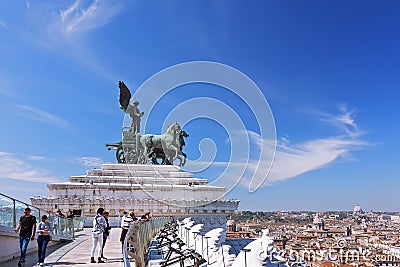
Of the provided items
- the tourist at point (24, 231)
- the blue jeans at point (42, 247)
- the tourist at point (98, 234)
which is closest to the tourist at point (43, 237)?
the blue jeans at point (42, 247)

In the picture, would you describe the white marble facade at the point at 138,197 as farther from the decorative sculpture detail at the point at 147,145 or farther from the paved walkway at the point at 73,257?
the paved walkway at the point at 73,257

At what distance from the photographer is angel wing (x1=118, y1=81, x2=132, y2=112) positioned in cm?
4538

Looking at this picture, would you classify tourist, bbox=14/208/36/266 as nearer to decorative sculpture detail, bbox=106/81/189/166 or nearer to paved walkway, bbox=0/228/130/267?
paved walkway, bbox=0/228/130/267

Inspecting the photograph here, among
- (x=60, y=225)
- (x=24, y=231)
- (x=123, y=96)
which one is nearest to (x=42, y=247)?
(x=24, y=231)

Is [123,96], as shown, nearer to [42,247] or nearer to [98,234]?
[98,234]

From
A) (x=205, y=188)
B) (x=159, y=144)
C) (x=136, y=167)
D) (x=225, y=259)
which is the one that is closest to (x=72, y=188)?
(x=136, y=167)

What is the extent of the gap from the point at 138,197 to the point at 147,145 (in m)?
12.2

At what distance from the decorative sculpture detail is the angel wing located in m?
1.00

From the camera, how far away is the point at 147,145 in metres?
42.2

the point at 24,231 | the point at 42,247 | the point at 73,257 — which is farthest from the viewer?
the point at 73,257

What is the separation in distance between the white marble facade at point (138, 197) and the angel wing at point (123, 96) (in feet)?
40.9

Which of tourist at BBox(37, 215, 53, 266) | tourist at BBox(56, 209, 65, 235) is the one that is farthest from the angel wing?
tourist at BBox(37, 215, 53, 266)

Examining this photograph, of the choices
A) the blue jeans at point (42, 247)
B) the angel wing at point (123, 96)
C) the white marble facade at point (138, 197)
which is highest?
the angel wing at point (123, 96)

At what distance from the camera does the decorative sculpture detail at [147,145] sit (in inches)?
1610
